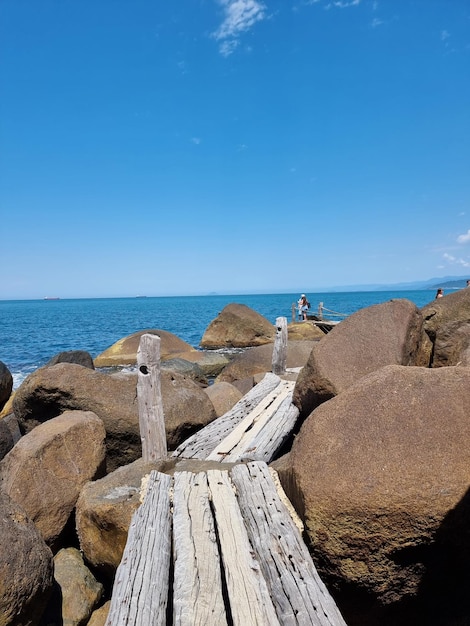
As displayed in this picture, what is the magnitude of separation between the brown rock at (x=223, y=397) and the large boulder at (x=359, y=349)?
320 cm

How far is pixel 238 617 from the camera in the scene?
8.36 ft

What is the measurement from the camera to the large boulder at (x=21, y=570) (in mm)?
3350

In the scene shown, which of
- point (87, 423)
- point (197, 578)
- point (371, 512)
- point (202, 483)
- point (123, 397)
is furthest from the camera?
point (123, 397)

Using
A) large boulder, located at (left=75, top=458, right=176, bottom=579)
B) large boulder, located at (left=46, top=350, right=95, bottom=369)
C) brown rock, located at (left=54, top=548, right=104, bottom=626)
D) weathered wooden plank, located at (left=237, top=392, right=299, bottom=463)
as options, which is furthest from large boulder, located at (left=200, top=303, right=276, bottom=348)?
brown rock, located at (left=54, top=548, right=104, bottom=626)

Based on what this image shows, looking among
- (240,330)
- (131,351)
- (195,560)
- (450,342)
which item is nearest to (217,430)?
(195,560)

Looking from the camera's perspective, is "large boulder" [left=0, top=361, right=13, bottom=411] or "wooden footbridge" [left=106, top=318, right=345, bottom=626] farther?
"large boulder" [left=0, top=361, right=13, bottom=411]

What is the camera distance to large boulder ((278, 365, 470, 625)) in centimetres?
312

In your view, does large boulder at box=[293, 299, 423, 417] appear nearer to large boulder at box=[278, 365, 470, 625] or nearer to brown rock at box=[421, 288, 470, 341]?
brown rock at box=[421, 288, 470, 341]

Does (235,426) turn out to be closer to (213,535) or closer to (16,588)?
(213,535)

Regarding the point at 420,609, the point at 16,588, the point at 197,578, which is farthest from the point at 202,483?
the point at 420,609

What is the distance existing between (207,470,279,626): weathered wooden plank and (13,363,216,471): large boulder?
2.95 metres

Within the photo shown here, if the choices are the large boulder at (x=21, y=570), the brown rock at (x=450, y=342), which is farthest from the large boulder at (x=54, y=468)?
the brown rock at (x=450, y=342)

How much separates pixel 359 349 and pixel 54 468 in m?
4.05

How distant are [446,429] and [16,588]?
139 inches
